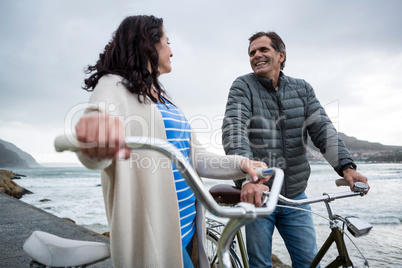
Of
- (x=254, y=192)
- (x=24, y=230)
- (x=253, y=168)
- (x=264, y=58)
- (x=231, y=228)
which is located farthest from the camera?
(x=24, y=230)

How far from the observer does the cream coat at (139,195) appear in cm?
123

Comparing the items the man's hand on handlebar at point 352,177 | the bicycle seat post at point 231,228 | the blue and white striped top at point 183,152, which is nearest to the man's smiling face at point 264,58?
the man's hand on handlebar at point 352,177

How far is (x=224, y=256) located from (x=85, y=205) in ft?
39.8

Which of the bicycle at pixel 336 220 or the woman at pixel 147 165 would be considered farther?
the bicycle at pixel 336 220

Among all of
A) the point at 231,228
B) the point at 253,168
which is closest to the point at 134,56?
the point at 253,168

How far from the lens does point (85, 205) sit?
11.7 meters

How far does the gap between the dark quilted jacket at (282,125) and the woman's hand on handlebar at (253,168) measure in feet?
2.56

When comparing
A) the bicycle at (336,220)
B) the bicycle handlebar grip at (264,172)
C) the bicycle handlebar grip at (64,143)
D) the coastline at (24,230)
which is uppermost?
the bicycle handlebar grip at (64,143)

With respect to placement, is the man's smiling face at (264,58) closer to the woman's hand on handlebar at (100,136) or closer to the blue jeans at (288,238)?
the blue jeans at (288,238)

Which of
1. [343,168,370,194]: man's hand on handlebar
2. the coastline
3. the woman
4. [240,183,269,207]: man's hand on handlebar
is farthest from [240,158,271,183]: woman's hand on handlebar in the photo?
the coastline

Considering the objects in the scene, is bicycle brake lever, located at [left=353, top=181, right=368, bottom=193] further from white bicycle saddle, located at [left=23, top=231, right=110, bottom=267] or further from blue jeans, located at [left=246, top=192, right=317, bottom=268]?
white bicycle saddle, located at [left=23, top=231, right=110, bottom=267]

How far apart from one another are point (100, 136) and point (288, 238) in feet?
6.34

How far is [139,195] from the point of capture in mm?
1303

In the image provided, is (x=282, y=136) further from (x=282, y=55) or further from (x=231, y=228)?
(x=231, y=228)
